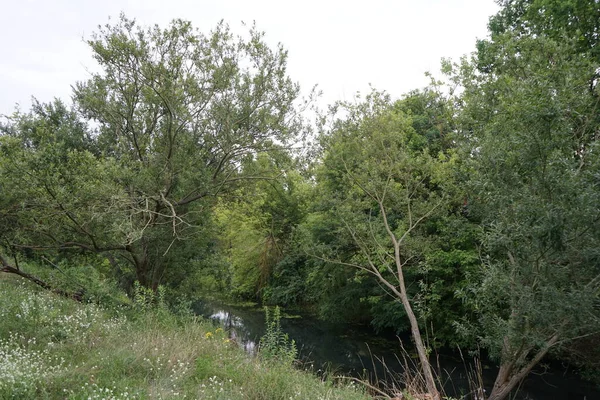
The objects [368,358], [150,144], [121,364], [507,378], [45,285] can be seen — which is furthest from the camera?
[368,358]

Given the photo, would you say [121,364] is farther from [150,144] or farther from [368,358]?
[368,358]

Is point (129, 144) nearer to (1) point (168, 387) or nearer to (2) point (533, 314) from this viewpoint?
(1) point (168, 387)

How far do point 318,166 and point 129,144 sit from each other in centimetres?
578

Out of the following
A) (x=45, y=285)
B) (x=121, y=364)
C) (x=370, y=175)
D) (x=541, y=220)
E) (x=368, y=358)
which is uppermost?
(x=370, y=175)

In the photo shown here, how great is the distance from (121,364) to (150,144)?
25.2 ft

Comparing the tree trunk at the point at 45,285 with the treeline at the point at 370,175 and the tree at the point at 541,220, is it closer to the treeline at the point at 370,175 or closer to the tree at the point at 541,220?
the treeline at the point at 370,175

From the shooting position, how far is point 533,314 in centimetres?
660

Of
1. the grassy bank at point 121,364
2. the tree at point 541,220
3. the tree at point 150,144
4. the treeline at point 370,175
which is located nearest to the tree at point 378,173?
the treeline at point 370,175

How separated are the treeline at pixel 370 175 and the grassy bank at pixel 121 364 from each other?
8.90ft

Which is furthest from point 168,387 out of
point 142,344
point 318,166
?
point 318,166

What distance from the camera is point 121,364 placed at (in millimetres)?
5359

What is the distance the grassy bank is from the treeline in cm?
271

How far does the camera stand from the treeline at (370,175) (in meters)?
6.66

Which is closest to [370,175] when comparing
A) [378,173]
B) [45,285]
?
[378,173]
